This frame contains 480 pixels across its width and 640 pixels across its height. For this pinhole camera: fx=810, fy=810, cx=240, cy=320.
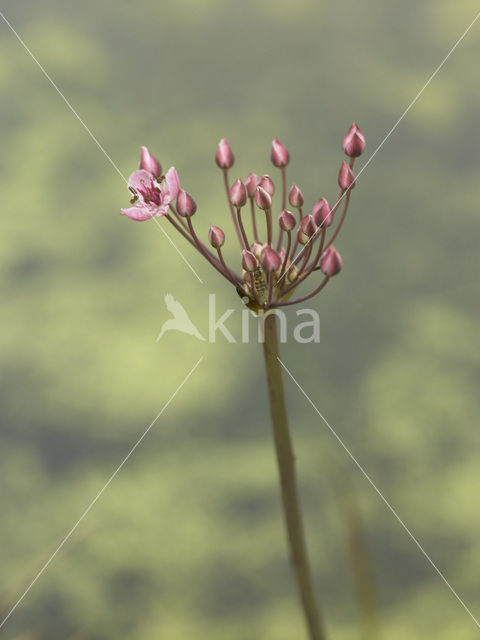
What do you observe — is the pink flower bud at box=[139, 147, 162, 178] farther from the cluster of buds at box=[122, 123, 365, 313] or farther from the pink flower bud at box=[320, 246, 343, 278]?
the pink flower bud at box=[320, 246, 343, 278]

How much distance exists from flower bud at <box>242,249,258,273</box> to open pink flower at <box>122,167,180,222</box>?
5cm

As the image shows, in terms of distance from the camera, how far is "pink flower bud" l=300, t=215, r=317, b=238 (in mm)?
445

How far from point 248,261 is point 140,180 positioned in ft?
0.27

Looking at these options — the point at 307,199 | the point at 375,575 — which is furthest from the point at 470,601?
the point at 307,199

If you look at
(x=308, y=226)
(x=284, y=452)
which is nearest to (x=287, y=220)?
(x=308, y=226)

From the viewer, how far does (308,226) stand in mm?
448

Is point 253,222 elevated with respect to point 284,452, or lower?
elevated

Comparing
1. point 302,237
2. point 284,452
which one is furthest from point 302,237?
point 284,452

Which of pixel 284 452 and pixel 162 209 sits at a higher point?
pixel 162 209

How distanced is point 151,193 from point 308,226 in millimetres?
89

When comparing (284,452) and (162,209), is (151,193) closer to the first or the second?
(162,209)

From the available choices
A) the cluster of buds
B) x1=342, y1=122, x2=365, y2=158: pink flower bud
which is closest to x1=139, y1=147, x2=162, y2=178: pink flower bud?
the cluster of buds

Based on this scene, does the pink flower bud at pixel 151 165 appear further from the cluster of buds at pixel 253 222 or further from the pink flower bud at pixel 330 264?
the pink flower bud at pixel 330 264

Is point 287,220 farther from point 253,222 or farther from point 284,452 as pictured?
point 284,452
